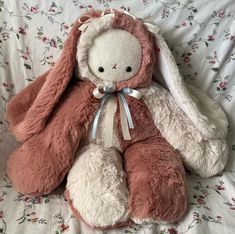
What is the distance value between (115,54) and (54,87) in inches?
7.4

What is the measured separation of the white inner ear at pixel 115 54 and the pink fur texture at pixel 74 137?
19mm

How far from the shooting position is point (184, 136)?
108cm

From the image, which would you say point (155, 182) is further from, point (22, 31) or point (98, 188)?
point (22, 31)

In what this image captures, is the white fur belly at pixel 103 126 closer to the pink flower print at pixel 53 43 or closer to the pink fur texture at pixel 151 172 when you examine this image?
the pink fur texture at pixel 151 172

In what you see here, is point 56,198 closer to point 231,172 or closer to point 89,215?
point 89,215

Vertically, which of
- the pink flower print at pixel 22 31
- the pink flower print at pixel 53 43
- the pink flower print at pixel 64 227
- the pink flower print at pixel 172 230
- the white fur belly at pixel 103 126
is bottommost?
the pink flower print at pixel 172 230

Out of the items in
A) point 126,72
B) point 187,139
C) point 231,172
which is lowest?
point 231,172

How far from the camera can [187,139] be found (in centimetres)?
109

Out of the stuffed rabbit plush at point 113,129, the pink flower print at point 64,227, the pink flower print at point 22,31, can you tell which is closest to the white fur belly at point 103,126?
the stuffed rabbit plush at point 113,129

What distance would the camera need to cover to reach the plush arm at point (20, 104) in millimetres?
1083

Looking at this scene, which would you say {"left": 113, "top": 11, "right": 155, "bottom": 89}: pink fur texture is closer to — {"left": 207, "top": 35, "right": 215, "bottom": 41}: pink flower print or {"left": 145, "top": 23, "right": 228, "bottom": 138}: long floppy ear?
{"left": 145, "top": 23, "right": 228, "bottom": 138}: long floppy ear

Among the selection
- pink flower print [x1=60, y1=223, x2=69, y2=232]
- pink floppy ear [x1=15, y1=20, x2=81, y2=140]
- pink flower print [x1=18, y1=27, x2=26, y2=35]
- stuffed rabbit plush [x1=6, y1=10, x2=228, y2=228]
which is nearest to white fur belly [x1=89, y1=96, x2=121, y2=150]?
stuffed rabbit plush [x1=6, y1=10, x2=228, y2=228]

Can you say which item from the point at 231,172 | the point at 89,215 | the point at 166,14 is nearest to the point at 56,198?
the point at 89,215

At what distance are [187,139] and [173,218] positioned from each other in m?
0.25
